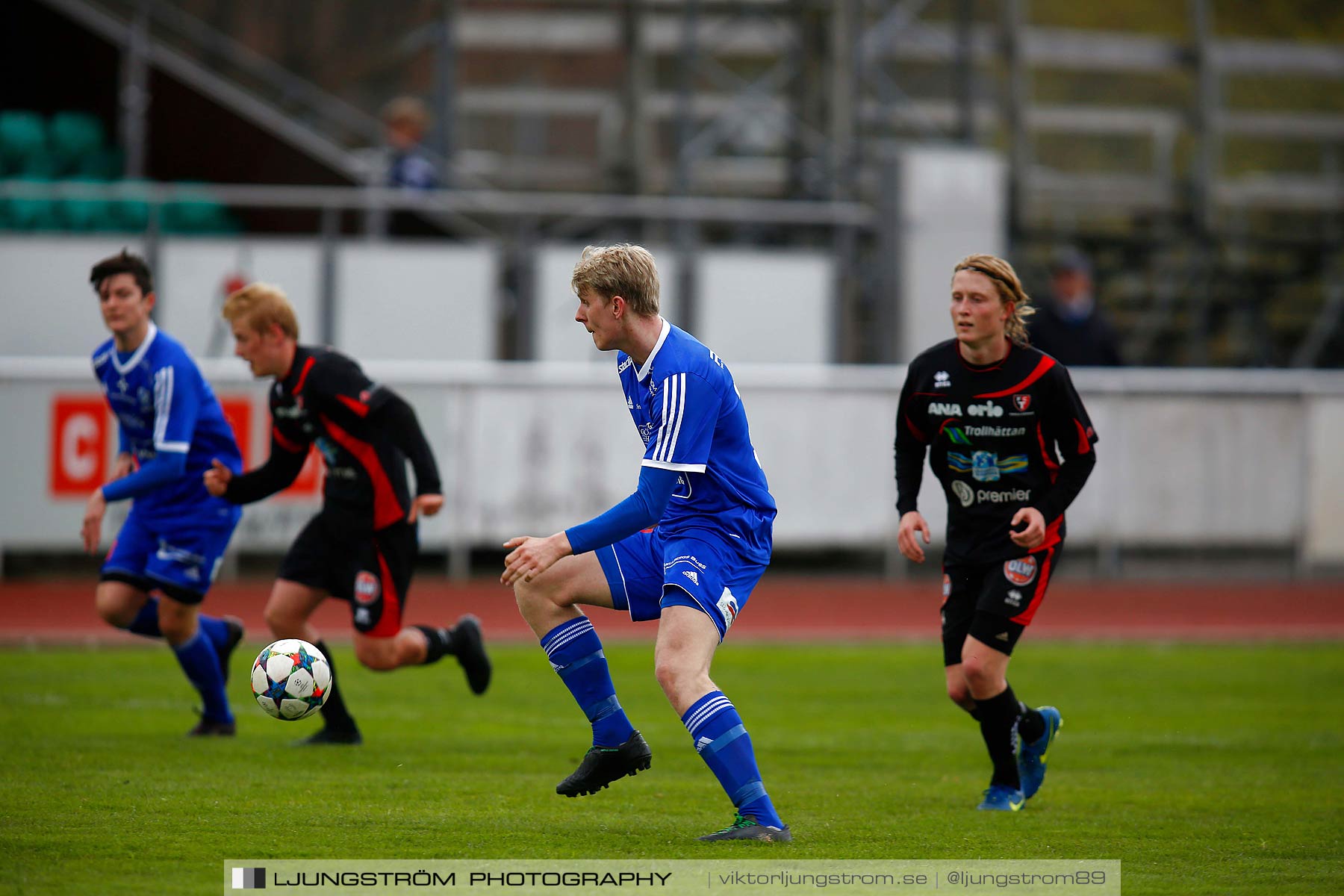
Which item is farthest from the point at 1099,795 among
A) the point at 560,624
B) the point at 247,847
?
the point at 247,847

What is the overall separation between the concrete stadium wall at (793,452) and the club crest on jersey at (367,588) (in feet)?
21.5

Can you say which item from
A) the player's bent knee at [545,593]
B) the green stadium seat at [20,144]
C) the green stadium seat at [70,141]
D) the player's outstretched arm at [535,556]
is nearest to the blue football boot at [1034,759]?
the player's bent knee at [545,593]

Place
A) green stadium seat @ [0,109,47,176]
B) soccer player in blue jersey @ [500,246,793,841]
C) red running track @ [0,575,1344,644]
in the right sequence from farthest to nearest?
green stadium seat @ [0,109,47,176], red running track @ [0,575,1344,644], soccer player in blue jersey @ [500,246,793,841]

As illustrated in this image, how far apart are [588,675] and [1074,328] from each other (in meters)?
9.91

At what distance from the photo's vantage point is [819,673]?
37.0 ft

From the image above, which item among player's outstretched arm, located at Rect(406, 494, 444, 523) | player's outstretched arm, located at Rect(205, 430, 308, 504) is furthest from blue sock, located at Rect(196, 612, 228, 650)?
player's outstretched arm, located at Rect(406, 494, 444, 523)

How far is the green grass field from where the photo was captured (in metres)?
5.69

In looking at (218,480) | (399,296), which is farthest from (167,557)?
(399,296)

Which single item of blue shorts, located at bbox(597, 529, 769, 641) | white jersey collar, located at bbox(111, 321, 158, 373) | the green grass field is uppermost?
white jersey collar, located at bbox(111, 321, 158, 373)

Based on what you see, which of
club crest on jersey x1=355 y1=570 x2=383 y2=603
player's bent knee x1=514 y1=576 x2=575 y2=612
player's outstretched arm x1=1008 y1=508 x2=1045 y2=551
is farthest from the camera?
club crest on jersey x1=355 y1=570 x2=383 y2=603

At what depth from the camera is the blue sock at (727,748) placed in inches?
223

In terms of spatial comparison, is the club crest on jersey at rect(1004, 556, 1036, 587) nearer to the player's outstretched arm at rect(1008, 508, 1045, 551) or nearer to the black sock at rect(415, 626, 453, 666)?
the player's outstretched arm at rect(1008, 508, 1045, 551)

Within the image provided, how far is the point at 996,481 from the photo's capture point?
271 inches

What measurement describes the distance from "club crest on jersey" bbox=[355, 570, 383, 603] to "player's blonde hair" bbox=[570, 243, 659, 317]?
261 centimetres
